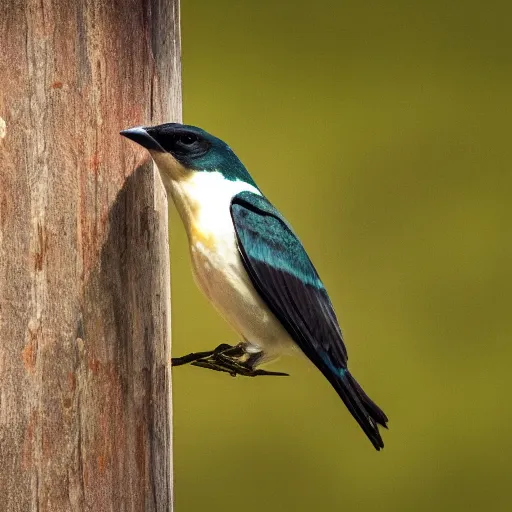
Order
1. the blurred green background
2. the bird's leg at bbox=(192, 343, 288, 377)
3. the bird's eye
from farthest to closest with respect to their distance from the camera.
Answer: the blurred green background < the bird's leg at bbox=(192, 343, 288, 377) < the bird's eye

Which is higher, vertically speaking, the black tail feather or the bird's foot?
the bird's foot

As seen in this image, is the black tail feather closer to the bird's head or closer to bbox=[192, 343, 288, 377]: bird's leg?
bbox=[192, 343, 288, 377]: bird's leg

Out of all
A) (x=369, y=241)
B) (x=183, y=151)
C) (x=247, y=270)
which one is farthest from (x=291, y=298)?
(x=369, y=241)

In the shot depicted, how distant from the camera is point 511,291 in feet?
7.63

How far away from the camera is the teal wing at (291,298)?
1.19m

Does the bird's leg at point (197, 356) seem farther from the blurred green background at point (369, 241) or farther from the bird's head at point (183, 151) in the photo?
the blurred green background at point (369, 241)

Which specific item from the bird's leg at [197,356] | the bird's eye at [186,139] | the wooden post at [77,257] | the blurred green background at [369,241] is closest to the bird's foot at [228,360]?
the bird's leg at [197,356]

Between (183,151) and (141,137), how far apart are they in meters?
0.08

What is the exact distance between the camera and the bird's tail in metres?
1.21

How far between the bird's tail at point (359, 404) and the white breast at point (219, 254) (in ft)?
0.27

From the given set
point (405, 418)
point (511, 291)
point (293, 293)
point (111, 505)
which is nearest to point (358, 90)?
point (511, 291)

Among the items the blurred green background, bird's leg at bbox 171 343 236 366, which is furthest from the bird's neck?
the blurred green background

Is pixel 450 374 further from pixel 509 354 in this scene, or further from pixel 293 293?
pixel 293 293

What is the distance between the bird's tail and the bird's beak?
33 cm
